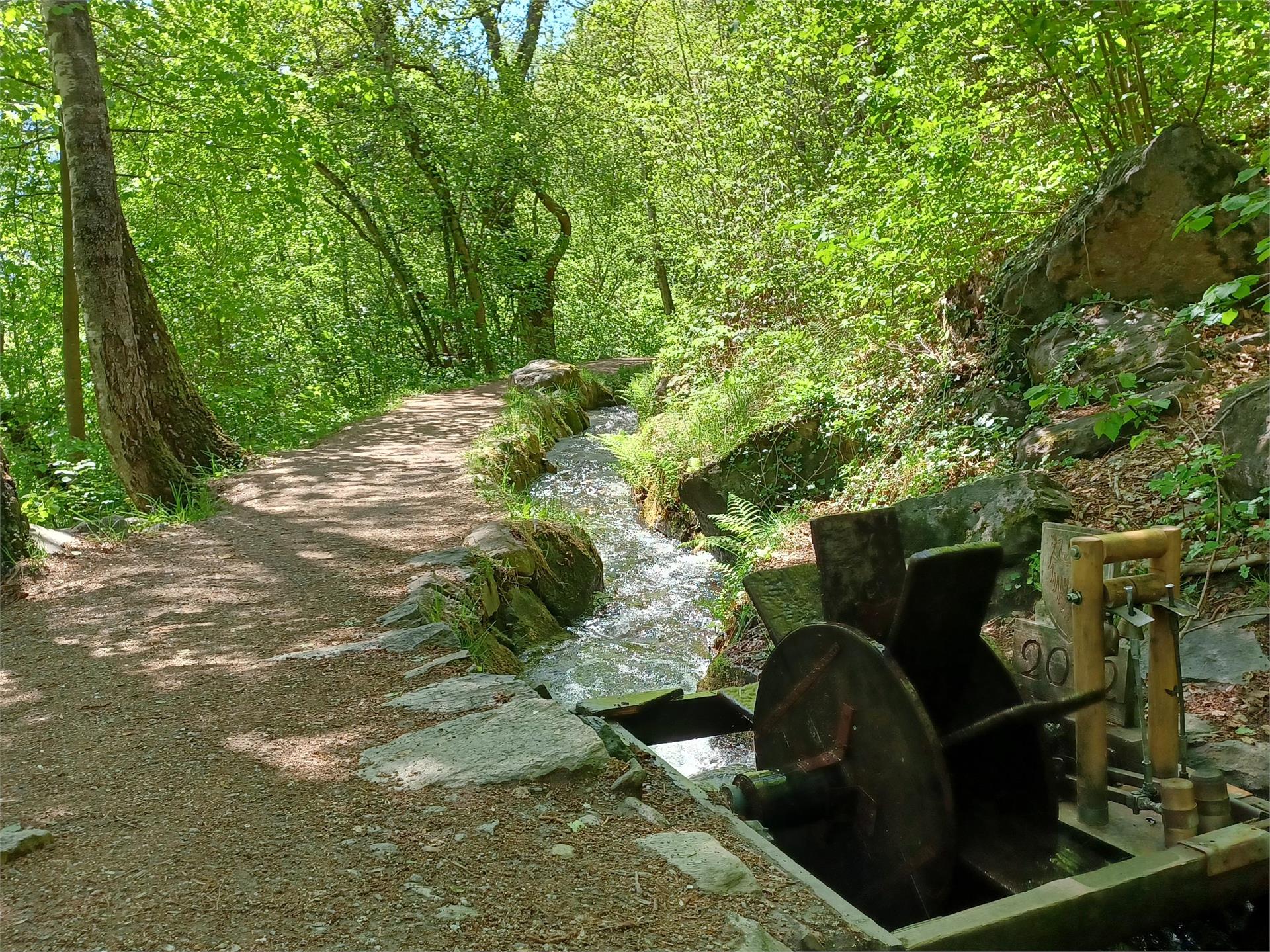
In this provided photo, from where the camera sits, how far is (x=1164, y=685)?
3.05 m

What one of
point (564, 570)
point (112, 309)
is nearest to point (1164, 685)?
point (564, 570)

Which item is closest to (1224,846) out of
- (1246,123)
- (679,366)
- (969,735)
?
(969,735)

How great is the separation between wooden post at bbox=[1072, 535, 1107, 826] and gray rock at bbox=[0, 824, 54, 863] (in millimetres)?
3506

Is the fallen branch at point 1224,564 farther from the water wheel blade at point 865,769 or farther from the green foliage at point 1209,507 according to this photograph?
the water wheel blade at point 865,769

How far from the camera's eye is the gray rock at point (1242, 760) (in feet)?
10.8

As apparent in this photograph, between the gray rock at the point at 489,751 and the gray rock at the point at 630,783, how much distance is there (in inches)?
5.2

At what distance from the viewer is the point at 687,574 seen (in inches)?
332

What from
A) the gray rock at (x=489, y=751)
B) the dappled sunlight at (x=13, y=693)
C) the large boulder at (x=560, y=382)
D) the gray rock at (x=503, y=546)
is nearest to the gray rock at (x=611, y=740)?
the gray rock at (x=489, y=751)

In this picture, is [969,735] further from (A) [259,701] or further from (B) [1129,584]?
(A) [259,701]

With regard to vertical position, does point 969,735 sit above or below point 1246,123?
below

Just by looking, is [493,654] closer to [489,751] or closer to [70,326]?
[489,751]

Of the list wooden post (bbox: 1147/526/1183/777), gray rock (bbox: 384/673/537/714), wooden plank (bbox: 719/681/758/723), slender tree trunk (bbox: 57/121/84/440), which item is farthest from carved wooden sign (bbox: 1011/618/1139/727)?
slender tree trunk (bbox: 57/121/84/440)

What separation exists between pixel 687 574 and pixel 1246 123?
588 centimetres

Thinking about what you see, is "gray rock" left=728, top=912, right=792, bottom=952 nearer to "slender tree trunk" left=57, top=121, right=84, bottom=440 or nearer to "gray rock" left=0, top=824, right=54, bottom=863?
"gray rock" left=0, top=824, right=54, bottom=863
